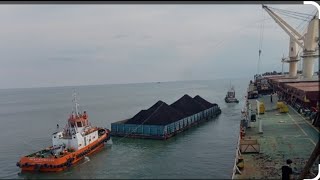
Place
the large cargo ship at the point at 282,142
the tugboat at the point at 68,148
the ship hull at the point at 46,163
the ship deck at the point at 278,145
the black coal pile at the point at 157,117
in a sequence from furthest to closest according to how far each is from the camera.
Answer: the black coal pile at the point at 157,117, the tugboat at the point at 68,148, the ship hull at the point at 46,163, the ship deck at the point at 278,145, the large cargo ship at the point at 282,142

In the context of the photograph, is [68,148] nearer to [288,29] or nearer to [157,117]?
[157,117]

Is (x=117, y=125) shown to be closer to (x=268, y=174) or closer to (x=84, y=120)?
(x=84, y=120)

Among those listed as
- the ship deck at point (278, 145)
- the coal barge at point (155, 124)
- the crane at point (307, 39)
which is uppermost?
the crane at point (307, 39)

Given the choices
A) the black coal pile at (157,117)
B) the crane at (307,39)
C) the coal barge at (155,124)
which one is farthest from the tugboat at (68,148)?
the crane at (307,39)

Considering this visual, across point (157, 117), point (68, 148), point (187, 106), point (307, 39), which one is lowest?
point (68, 148)

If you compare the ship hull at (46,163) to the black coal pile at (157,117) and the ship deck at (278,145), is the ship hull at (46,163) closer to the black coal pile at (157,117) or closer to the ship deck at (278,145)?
the black coal pile at (157,117)

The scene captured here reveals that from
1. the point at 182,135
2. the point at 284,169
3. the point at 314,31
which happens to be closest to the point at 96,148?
the point at 182,135

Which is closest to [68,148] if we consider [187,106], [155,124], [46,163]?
[46,163]
